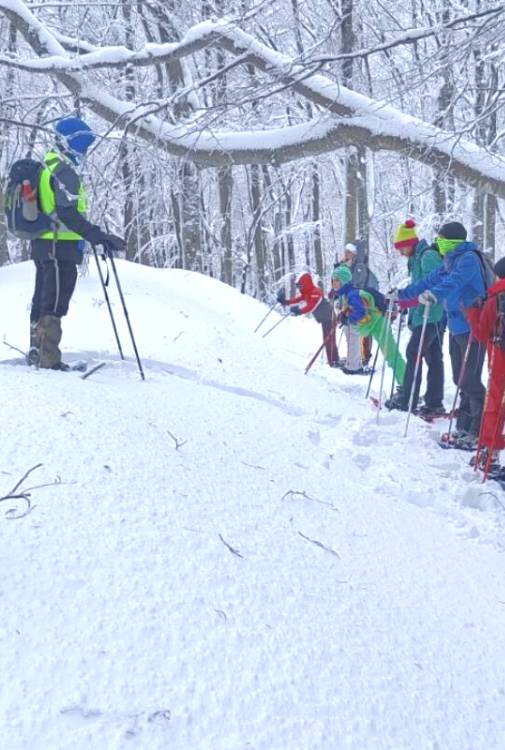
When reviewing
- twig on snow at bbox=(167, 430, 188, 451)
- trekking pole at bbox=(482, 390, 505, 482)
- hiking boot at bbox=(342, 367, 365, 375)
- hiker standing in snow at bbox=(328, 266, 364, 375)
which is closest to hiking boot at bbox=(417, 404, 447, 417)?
trekking pole at bbox=(482, 390, 505, 482)

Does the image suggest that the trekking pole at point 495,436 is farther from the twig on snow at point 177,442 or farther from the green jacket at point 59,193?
the green jacket at point 59,193

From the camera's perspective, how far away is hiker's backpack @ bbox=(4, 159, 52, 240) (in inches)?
198

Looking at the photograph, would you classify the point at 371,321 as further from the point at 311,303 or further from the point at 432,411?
the point at 311,303

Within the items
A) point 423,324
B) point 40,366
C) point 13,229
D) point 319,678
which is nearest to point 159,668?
point 319,678

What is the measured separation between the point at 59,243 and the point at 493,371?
143 inches

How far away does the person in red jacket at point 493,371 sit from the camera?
5.05 metres

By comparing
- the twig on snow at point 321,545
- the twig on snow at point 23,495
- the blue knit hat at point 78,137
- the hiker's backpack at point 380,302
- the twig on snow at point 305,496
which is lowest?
the hiker's backpack at point 380,302

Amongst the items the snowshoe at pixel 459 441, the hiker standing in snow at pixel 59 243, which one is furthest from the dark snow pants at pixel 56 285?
the snowshoe at pixel 459 441

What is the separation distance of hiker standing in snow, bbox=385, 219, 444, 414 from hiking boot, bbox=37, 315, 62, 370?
3.73 meters

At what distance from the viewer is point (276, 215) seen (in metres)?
30.9

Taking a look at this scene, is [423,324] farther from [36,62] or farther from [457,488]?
[36,62]

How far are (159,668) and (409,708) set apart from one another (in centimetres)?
74

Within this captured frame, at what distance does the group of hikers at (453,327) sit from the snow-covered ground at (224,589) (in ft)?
3.28

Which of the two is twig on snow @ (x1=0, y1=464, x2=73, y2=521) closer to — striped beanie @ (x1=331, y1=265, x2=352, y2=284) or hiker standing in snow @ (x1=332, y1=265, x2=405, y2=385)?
hiker standing in snow @ (x1=332, y1=265, x2=405, y2=385)
